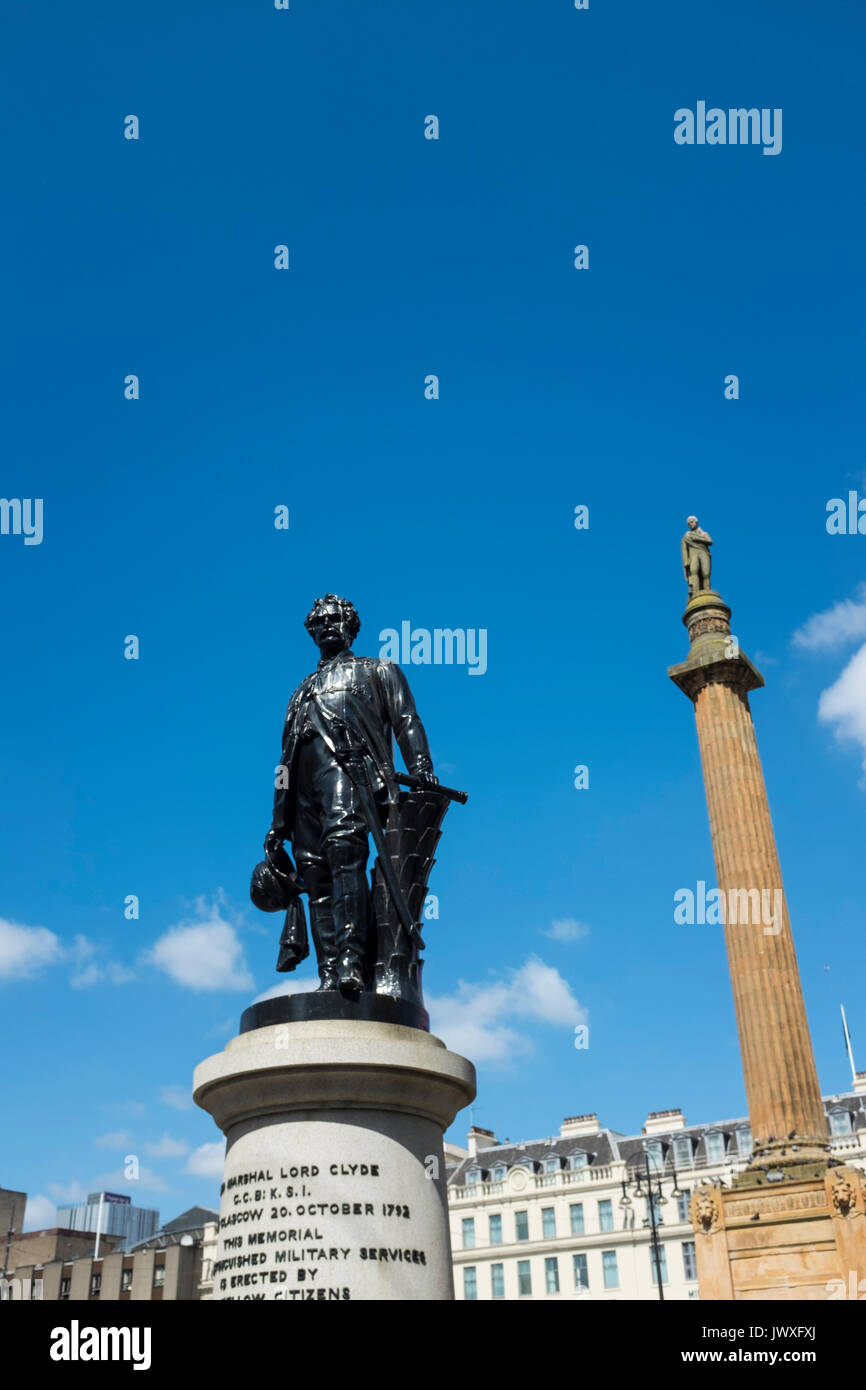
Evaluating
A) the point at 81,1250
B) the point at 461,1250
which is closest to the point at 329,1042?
the point at 461,1250

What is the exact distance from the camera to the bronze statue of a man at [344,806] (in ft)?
29.5

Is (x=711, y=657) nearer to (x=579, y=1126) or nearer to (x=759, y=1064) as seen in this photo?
A: (x=759, y=1064)

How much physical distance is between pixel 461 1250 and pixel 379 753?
187ft

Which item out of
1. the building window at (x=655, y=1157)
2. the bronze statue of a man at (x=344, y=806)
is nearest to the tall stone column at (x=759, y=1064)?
the bronze statue of a man at (x=344, y=806)

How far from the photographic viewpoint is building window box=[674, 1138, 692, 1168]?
56.3m

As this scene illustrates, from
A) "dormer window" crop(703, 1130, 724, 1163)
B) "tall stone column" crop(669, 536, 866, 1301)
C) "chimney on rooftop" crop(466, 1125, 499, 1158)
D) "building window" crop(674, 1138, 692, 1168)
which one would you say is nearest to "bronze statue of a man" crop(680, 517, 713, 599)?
"tall stone column" crop(669, 536, 866, 1301)

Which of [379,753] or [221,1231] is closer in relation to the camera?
[221,1231]

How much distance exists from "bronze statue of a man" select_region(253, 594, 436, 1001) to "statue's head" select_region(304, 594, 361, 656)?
0.01 m

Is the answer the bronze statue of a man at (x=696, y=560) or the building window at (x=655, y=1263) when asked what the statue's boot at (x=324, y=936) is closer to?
the bronze statue of a man at (x=696, y=560)

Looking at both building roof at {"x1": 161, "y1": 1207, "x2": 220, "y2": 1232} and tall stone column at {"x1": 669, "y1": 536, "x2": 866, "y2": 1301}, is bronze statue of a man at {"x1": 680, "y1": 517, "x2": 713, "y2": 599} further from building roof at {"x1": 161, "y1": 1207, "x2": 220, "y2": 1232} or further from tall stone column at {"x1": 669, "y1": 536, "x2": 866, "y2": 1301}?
building roof at {"x1": 161, "y1": 1207, "x2": 220, "y2": 1232}

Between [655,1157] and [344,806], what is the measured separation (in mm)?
53463
